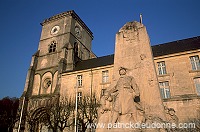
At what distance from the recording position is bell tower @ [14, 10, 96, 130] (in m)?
26.9

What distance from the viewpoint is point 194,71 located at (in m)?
18.2

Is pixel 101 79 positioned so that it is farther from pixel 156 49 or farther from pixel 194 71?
pixel 194 71

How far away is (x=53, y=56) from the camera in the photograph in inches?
1227

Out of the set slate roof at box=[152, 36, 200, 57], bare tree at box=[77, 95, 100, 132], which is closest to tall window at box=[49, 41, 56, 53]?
bare tree at box=[77, 95, 100, 132]

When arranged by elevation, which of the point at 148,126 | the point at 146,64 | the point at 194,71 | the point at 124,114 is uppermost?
the point at 194,71

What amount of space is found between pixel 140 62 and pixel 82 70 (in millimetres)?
18663

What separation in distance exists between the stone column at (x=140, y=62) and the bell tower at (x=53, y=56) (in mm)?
18693

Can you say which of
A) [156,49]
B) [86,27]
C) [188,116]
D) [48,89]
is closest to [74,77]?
[48,89]

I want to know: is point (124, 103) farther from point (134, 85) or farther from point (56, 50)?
point (56, 50)

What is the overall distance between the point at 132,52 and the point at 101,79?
1627 centimetres

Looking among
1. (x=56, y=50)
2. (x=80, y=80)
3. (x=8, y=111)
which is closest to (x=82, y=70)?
(x=80, y=80)

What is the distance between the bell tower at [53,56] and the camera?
2685cm

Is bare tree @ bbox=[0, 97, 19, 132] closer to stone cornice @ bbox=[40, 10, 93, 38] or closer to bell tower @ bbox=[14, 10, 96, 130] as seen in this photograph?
bell tower @ bbox=[14, 10, 96, 130]

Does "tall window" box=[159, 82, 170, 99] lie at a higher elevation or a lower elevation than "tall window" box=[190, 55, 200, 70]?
lower
